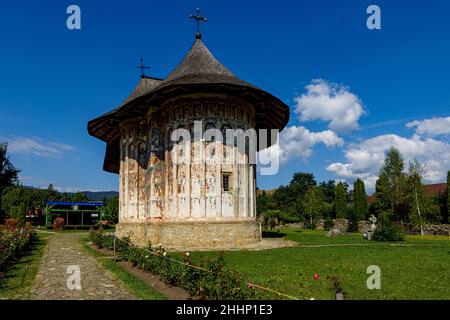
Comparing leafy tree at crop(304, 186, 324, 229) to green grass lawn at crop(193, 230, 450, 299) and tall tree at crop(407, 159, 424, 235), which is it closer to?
tall tree at crop(407, 159, 424, 235)

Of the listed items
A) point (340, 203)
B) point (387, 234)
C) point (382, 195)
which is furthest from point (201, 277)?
point (340, 203)

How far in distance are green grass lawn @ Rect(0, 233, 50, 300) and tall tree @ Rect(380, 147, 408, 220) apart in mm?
32001

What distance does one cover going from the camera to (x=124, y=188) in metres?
20.6

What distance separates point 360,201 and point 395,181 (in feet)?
13.0

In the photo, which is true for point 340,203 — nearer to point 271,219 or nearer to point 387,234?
point 271,219

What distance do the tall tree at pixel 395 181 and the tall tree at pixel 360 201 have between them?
95.6 inches

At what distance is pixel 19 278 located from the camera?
8398 mm

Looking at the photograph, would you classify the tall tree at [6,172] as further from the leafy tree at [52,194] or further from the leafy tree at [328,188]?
the leafy tree at [328,188]

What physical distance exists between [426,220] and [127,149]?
952 inches

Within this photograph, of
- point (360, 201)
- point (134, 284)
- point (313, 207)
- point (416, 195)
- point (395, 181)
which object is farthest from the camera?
point (313, 207)

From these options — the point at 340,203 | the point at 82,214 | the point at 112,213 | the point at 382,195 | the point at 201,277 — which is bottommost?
the point at 112,213

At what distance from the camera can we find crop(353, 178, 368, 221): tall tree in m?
36.7
